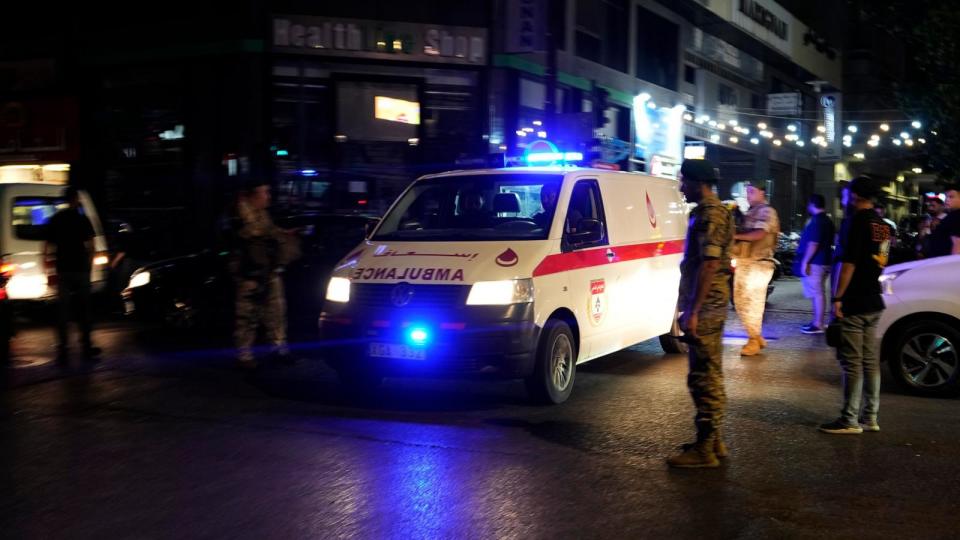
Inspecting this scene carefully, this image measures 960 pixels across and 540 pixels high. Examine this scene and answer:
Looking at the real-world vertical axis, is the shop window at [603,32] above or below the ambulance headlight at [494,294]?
above

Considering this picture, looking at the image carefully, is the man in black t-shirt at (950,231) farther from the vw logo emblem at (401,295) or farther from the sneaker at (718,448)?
the vw logo emblem at (401,295)

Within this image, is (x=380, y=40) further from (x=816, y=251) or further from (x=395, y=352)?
(x=395, y=352)

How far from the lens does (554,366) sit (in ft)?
24.6

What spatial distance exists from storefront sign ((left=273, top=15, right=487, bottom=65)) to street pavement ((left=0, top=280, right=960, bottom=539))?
11982mm

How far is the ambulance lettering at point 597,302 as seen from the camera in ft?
26.5

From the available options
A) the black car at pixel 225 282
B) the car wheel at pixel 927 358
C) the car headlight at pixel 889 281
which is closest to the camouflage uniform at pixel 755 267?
the car headlight at pixel 889 281

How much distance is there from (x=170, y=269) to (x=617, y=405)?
6628 mm

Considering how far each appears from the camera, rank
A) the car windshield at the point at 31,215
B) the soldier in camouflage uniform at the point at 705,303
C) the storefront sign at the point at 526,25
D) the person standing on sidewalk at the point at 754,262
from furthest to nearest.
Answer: the storefront sign at the point at 526,25 < the car windshield at the point at 31,215 < the person standing on sidewalk at the point at 754,262 < the soldier in camouflage uniform at the point at 705,303

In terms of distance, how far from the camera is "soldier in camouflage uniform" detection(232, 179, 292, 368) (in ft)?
29.8

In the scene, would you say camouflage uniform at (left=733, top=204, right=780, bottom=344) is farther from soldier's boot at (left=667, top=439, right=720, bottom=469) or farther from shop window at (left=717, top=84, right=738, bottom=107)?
shop window at (left=717, top=84, right=738, bottom=107)

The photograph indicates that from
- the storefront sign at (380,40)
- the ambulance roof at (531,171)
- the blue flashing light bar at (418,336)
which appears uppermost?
the storefront sign at (380,40)

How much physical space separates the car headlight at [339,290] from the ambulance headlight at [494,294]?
113 cm

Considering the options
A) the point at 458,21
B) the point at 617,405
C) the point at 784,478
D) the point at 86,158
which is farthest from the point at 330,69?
the point at 784,478

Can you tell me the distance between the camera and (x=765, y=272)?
33.5ft
